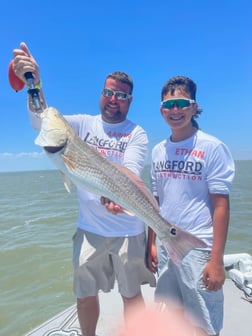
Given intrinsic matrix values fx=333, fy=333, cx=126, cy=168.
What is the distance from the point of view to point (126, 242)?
144 inches

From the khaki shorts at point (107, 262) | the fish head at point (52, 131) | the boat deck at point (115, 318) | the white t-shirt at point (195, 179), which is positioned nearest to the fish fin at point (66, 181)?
the fish head at point (52, 131)

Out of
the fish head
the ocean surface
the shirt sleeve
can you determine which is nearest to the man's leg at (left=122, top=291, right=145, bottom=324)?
the shirt sleeve

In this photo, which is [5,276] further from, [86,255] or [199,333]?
[199,333]

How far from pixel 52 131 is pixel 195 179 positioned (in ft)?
4.67

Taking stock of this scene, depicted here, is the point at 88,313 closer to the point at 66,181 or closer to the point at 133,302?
the point at 133,302

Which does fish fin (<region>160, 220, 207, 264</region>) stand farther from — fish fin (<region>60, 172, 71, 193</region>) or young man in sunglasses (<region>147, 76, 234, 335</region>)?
fish fin (<region>60, 172, 71, 193</region>)

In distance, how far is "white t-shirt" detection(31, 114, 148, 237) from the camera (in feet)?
12.0

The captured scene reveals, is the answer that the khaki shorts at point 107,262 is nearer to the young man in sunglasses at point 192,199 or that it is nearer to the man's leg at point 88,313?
the man's leg at point 88,313

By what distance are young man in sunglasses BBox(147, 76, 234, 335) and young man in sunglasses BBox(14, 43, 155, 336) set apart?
0.96 feet

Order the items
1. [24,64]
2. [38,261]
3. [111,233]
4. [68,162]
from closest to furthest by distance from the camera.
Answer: [68,162], [24,64], [111,233], [38,261]

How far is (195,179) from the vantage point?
3230 millimetres

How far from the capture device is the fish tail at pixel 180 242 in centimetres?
292

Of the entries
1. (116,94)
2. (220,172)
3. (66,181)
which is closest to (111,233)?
(66,181)

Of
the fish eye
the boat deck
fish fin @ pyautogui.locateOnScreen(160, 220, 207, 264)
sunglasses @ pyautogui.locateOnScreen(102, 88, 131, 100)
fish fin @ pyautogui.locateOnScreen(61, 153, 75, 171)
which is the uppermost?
sunglasses @ pyautogui.locateOnScreen(102, 88, 131, 100)
